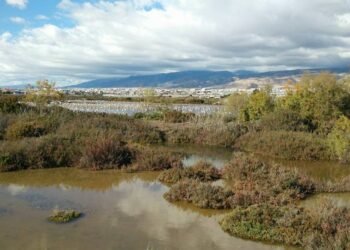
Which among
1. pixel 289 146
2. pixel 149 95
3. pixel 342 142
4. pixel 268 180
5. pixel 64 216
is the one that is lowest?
pixel 289 146

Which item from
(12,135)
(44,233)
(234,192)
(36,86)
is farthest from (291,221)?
(36,86)

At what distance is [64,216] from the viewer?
9.93 meters

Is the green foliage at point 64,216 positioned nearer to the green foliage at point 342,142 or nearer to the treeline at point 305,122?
the treeline at point 305,122

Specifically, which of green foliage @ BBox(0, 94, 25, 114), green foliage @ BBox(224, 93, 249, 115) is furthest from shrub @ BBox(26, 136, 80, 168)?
green foliage @ BBox(224, 93, 249, 115)

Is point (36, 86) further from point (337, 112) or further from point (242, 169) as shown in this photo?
point (242, 169)

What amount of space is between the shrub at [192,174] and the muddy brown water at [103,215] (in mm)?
441

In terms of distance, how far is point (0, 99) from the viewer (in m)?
28.5

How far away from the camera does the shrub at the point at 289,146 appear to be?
2020 cm

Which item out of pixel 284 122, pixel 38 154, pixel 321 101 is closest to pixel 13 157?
pixel 38 154

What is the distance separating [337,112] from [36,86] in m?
28.4

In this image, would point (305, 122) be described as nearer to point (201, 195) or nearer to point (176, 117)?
point (176, 117)

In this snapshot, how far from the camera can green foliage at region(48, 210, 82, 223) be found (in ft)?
32.1

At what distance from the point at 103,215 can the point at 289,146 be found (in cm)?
1264

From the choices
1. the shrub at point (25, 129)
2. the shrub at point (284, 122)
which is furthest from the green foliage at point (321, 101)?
the shrub at point (25, 129)
